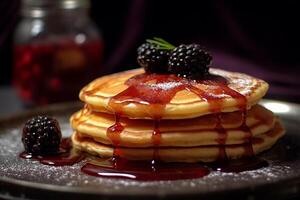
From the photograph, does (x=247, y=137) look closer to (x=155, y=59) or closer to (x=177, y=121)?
(x=177, y=121)

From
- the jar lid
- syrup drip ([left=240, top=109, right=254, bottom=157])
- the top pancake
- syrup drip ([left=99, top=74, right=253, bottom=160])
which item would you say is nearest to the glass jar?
the jar lid

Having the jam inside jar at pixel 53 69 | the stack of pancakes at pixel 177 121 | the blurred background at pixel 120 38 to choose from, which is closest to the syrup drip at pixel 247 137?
the stack of pancakes at pixel 177 121

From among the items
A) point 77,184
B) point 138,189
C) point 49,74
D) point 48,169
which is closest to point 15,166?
point 48,169

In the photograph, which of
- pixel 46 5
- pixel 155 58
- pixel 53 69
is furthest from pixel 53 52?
pixel 155 58

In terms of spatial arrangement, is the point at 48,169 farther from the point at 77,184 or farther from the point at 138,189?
the point at 138,189

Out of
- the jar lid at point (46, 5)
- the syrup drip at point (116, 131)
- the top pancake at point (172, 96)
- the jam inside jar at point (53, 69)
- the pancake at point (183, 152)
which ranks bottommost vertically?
the jam inside jar at point (53, 69)

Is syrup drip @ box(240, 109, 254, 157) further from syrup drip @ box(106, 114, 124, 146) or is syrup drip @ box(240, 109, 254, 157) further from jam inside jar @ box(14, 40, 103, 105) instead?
jam inside jar @ box(14, 40, 103, 105)

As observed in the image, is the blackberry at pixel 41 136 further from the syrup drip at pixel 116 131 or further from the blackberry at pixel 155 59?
the blackberry at pixel 155 59
